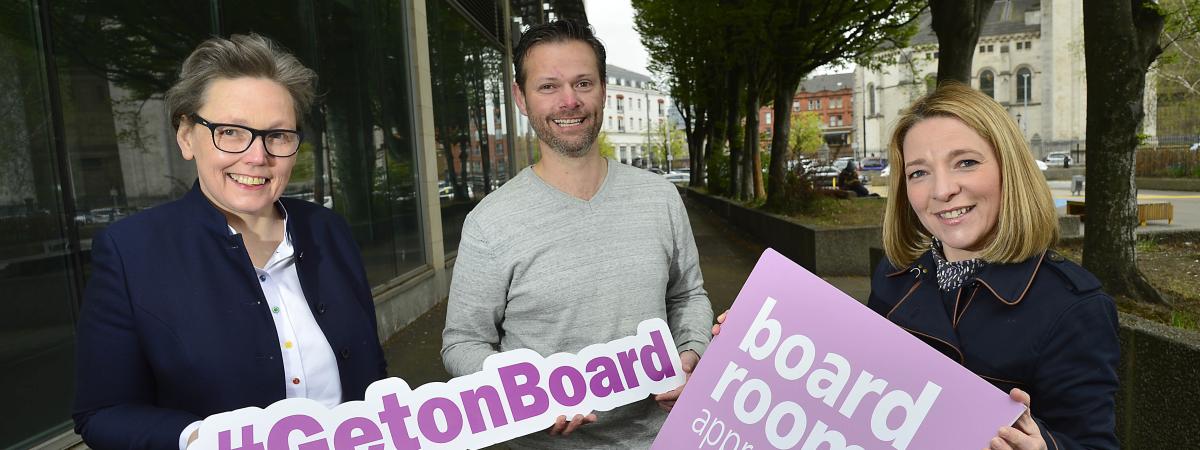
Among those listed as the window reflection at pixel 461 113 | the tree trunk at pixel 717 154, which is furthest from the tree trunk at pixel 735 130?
the window reflection at pixel 461 113

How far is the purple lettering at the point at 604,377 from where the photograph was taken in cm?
203

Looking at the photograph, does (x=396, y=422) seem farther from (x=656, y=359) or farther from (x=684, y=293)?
(x=684, y=293)

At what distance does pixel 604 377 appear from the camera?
2045mm

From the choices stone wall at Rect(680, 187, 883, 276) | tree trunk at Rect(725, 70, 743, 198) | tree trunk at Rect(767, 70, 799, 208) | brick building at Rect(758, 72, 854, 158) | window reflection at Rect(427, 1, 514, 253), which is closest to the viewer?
stone wall at Rect(680, 187, 883, 276)

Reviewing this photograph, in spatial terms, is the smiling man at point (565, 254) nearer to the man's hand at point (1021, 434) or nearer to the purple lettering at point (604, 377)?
the purple lettering at point (604, 377)

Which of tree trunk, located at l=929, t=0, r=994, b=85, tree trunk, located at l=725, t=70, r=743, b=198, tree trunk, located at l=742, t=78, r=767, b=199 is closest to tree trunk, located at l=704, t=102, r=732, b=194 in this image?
tree trunk, located at l=725, t=70, r=743, b=198

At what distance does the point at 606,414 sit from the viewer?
2.19m

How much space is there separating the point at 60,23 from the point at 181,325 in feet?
12.3

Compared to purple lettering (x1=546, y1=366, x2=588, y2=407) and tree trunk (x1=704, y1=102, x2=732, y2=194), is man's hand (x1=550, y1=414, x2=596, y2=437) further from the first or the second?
tree trunk (x1=704, y1=102, x2=732, y2=194)

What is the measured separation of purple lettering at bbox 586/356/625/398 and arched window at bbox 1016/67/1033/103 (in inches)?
3285

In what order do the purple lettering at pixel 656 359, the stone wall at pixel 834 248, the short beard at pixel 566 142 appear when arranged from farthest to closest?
the stone wall at pixel 834 248 → the short beard at pixel 566 142 → the purple lettering at pixel 656 359

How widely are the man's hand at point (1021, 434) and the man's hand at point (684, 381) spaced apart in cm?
79

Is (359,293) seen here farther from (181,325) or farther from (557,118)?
(557,118)

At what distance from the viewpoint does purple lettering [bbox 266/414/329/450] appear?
173 cm
